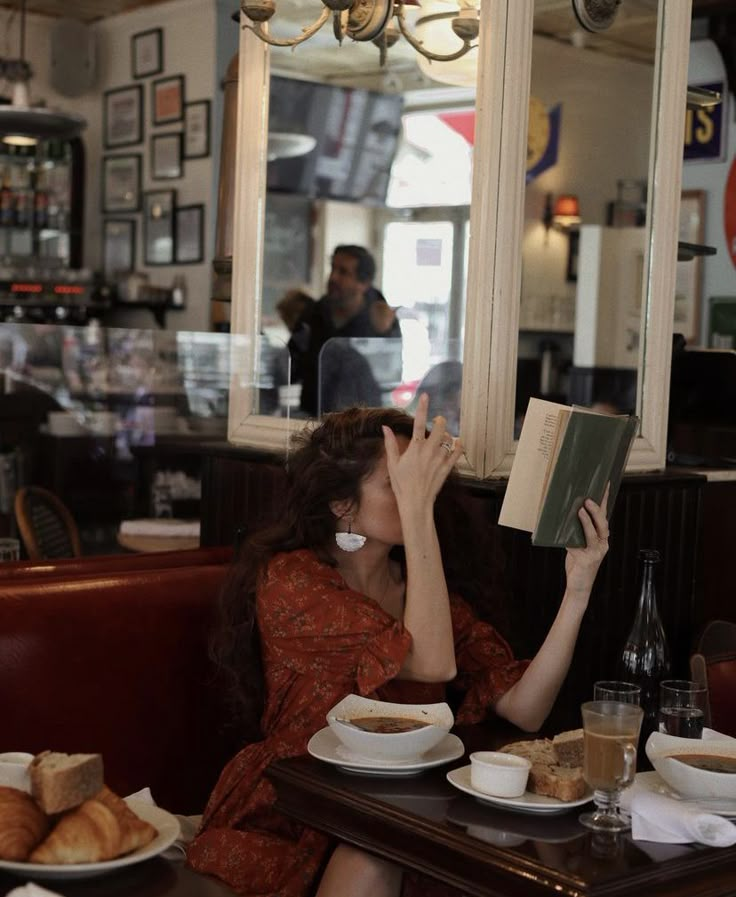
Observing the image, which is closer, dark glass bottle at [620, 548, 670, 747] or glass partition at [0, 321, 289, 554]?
dark glass bottle at [620, 548, 670, 747]

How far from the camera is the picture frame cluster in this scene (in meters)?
8.11

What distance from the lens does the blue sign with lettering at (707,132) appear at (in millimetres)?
8070

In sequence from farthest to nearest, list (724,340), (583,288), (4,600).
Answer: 1. (583,288)
2. (724,340)
3. (4,600)

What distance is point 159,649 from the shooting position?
2.59 meters

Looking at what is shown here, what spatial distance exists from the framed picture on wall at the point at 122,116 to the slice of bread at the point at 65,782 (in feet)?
24.8

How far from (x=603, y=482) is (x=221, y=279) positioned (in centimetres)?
184

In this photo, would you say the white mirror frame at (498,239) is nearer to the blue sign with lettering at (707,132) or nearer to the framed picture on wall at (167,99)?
the framed picture on wall at (167,99)

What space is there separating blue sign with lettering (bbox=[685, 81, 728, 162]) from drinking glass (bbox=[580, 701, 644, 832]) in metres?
6.89

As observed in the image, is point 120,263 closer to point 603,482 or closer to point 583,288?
point 583,288

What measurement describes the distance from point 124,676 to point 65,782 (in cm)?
112

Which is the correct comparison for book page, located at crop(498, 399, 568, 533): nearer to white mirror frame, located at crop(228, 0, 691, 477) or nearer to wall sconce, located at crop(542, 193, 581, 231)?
white mirror frame, located at crop(228, 0, 691, 477)

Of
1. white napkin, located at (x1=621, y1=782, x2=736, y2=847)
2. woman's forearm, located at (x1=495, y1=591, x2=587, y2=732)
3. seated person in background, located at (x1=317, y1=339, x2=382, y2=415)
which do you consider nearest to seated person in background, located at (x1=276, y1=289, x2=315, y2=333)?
seated person in background, located at (x1=317, y1=339, x2=382, y2=415)

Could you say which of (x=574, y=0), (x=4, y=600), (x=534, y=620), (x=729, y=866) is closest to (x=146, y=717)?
(x=4, y=600)

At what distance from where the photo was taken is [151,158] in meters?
8.44
